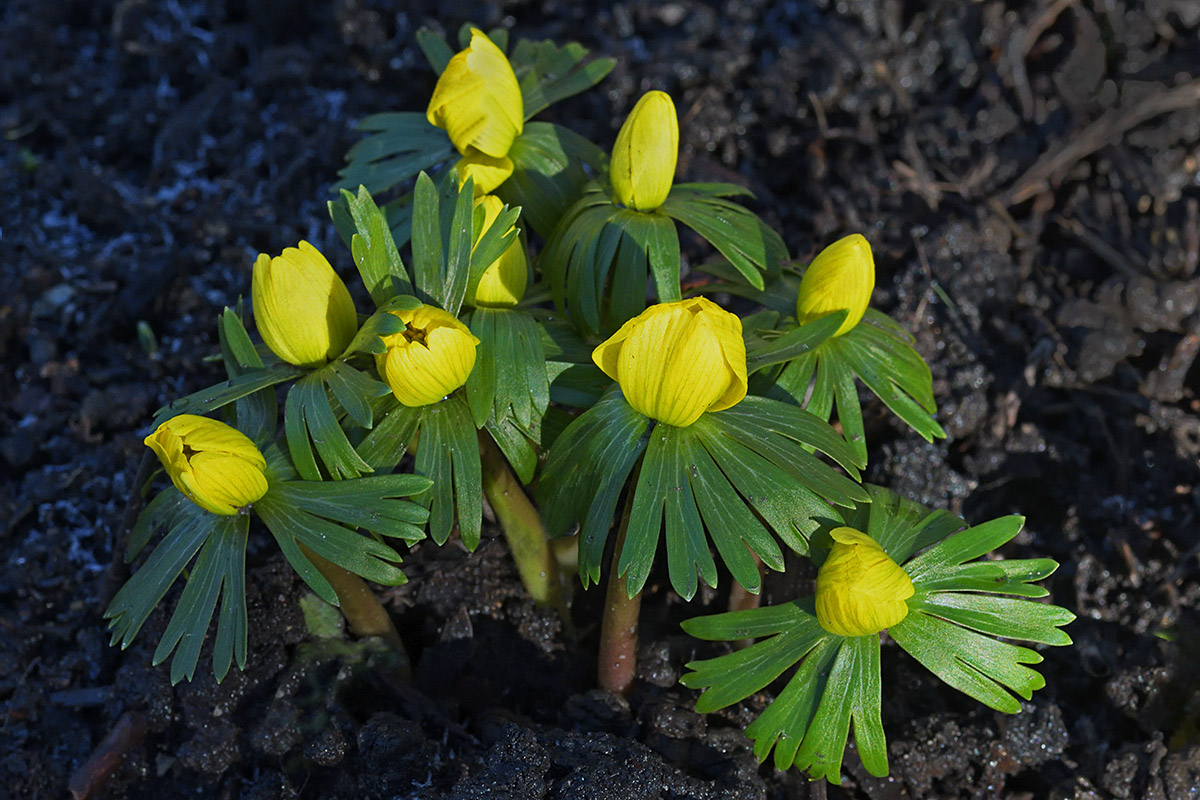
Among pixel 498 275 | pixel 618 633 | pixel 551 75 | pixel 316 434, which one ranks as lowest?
pixel 618 633

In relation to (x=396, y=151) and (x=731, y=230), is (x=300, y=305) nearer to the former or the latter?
(x=396, y=151)

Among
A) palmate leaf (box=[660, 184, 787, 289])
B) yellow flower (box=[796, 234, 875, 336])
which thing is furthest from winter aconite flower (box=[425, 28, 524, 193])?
yellow flower (box=[796, 234, 875, 336])

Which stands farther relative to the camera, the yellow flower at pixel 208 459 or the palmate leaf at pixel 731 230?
the palmate leaf at pixel 731 230

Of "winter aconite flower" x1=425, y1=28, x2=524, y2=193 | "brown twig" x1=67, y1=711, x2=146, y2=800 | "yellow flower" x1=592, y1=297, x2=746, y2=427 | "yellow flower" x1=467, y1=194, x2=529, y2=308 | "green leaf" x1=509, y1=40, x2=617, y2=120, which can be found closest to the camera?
"yellow flower" x1=592, y1=297, x2=746, y2=427

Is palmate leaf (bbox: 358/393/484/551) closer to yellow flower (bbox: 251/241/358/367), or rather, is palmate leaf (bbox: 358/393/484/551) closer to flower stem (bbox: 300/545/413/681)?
yellow flower (bbox: 251/241/358/367)

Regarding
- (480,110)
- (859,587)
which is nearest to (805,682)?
(859,587)

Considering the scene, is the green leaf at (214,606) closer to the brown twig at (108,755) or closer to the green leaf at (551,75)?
the brown twig at (108,755)

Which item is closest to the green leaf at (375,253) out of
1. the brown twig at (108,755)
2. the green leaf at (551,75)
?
the green leaf at (551,75)
